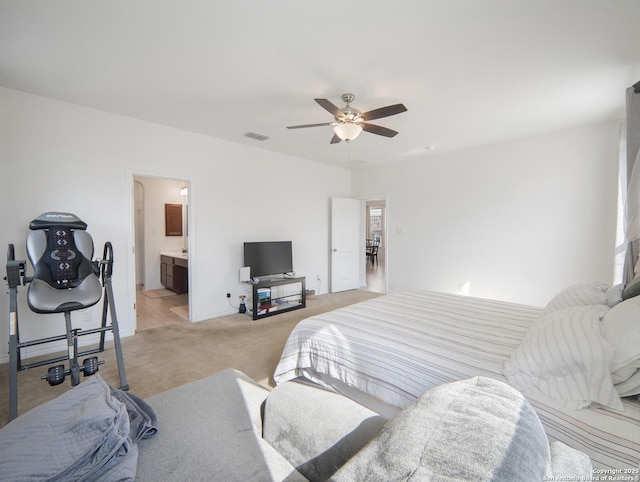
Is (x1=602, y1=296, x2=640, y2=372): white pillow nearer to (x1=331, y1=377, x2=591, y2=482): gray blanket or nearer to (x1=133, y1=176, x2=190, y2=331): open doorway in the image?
(x1=331, y1=377, x2=591, y2=482): gray blanket

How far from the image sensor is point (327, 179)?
6047 mm

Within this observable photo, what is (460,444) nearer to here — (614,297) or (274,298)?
(614,297)

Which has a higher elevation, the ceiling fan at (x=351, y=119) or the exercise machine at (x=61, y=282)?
the ceiling fan at (x=351, y=119)

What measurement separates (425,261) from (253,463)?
488cm

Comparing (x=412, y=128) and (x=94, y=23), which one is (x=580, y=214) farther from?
(x=94, y=23)

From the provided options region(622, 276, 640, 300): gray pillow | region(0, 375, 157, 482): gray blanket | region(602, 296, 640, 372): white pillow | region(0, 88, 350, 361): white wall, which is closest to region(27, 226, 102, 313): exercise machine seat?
region(0, 88, 350, 361): white wall

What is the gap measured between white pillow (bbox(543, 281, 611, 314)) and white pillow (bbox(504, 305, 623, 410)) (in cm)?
58

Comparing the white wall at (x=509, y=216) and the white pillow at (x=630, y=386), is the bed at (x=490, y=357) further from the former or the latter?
the white wall at (x=509, y=216)

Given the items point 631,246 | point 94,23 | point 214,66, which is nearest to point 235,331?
point 214,66

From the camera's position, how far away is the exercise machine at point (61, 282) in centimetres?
216

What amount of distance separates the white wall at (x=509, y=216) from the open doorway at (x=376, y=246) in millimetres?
900

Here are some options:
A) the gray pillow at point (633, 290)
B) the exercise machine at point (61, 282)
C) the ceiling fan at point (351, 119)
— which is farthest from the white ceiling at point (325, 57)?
the gray pillow at point (633, 290)

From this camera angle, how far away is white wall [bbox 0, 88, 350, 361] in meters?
2.97

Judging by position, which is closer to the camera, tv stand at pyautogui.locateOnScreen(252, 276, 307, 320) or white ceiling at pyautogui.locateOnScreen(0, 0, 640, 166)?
white ceiling at pyautogui.locateOnScreen(0, 0, 640, 166)
